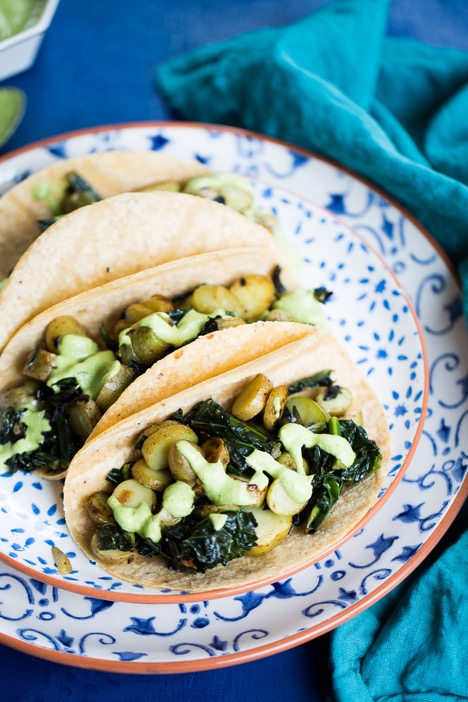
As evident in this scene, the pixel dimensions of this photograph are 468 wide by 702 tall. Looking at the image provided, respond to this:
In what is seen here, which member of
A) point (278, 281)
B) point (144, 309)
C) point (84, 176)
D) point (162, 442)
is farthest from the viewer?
point (84, 176)

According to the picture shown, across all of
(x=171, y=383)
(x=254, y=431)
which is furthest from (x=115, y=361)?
(x=254, y=431)

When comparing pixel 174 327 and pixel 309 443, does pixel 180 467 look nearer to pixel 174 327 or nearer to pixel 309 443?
pixel 309 443

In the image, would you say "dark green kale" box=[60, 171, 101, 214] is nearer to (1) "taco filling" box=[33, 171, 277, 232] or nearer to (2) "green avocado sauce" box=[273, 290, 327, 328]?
(1) "taco filling" box=[33, 171, 277, 232]

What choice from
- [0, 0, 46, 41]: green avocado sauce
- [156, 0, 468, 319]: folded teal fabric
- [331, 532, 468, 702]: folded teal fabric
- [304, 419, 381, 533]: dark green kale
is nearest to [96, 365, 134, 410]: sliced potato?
[304, 419, 381, 533]: dark green kale

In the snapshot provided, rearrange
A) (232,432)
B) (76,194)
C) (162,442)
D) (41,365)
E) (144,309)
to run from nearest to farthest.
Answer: (162,442) → (232,432) → (41,365) → (144,309) → (76,194)

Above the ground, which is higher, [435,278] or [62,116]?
[62,116]

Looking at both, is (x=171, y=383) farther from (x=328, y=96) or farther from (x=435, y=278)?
(x=328, y=96)

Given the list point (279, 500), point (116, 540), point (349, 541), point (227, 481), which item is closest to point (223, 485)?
point (227, 481)
